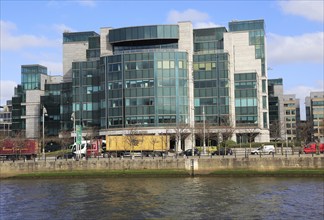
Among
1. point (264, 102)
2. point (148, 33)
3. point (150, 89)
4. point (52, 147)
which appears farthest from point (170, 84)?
point (52, 147)

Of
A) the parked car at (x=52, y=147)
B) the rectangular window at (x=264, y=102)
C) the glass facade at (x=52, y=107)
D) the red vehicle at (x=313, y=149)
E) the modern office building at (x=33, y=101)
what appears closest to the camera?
the red vehicle at (x=313, y=149)

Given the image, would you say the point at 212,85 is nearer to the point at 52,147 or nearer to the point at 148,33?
the point at 148,33

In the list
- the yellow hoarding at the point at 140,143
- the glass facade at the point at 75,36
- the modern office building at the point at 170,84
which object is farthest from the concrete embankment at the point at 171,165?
the glass facade at the point at 75,36

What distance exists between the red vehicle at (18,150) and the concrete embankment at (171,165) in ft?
50.8

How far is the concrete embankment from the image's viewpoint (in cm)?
6322

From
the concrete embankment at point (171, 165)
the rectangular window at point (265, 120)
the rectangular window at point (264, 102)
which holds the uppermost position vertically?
the rectangular window at point (264, 102)

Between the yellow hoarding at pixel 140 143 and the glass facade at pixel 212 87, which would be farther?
A: the glass facade at pixel 212 87

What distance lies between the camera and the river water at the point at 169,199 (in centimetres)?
3803

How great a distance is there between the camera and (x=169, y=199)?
44.8 m

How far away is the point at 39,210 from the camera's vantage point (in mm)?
41594

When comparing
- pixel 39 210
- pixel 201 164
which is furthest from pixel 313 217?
pixel 201 164

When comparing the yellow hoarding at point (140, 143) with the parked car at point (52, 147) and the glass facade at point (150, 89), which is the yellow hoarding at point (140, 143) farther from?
the parked car at point (52, 147)

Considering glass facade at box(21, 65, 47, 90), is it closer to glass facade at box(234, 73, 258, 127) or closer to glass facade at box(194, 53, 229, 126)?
glass facade at box(194, 53, 229, 126)

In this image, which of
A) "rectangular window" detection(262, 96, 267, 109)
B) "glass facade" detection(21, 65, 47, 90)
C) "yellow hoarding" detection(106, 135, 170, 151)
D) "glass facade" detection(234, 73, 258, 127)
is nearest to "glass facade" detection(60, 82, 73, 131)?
"glass facade" detection(21, 65, 47, 90)
